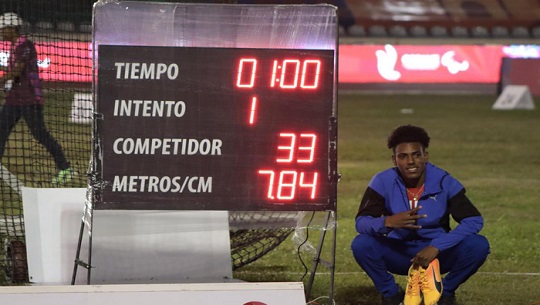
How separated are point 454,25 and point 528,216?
26.8 meters

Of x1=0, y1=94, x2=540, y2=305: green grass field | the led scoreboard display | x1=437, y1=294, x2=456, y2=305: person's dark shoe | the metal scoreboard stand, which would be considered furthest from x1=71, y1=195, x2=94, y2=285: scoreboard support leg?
x1=437, y1=294, x2=456, y2=305: person's dark shoe

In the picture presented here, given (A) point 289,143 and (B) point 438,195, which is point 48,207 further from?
(B) point 438,195

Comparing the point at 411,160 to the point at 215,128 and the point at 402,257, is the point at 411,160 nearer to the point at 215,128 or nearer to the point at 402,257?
Result: the point at 402,257

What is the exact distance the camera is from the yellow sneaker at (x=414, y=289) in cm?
633

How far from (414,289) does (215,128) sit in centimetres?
148

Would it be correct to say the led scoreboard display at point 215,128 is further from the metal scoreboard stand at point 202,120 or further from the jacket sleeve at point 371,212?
the jacket sleeve at point 371,212

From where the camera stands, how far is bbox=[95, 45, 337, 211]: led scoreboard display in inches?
244

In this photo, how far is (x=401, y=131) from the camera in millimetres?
6633

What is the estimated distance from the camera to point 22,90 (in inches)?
403

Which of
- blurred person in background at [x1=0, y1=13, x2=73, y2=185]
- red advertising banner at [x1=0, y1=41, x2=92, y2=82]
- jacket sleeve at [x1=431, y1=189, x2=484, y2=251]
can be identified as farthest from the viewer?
blurred person in background at [x1=0, y1=13, x2=73, y2=185]

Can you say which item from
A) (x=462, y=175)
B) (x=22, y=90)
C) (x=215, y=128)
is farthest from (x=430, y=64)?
(x=215, y=128)

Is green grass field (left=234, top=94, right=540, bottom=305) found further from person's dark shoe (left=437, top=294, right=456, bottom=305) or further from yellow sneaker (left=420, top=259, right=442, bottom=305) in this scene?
yellow sneaker (left=420, top=259, right=442, bottom=305)

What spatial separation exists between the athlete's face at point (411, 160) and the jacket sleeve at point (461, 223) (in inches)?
10.5

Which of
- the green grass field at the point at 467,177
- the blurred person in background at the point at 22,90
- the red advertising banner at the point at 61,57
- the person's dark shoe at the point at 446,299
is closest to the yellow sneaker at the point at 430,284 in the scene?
the person's dark shoe at the point at 446,299
